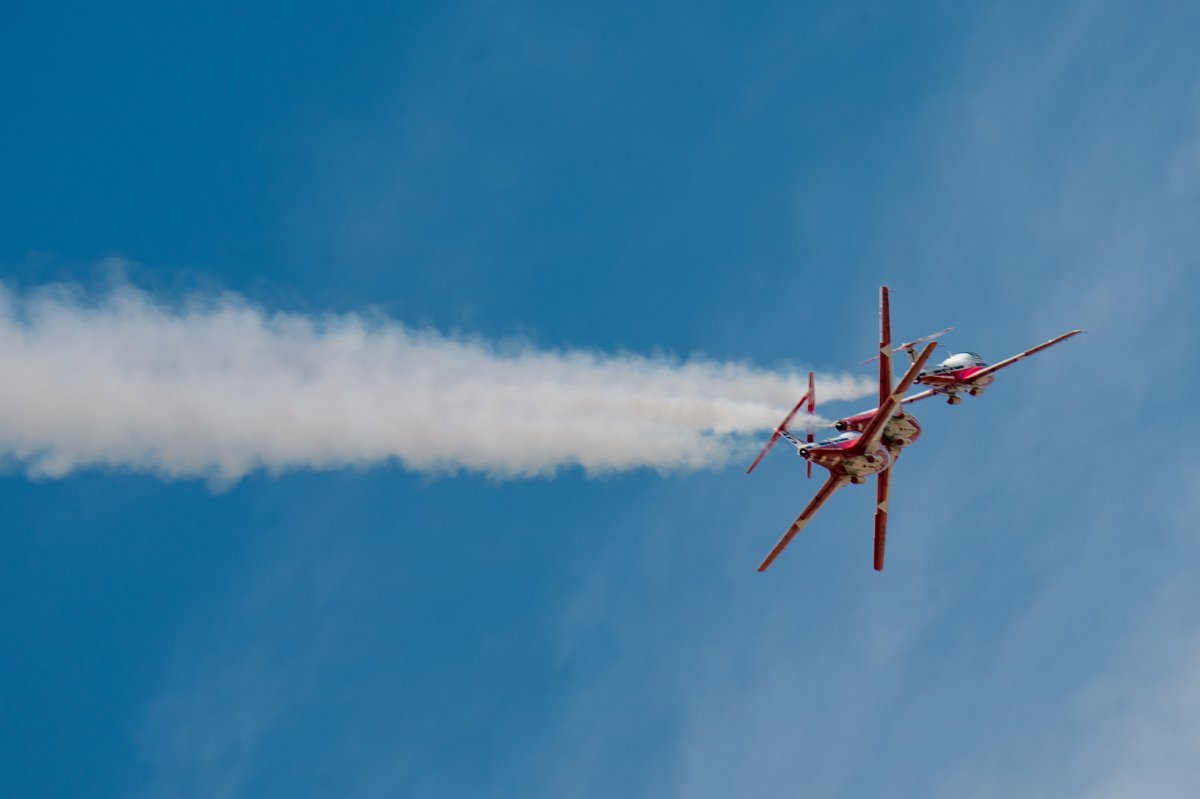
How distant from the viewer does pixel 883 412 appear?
54688 millimetres

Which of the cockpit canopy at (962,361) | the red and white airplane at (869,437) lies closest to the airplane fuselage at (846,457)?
the red and white airplane at (869,437)

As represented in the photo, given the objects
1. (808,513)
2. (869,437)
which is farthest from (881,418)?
(808,513)

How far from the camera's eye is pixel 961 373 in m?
60.5

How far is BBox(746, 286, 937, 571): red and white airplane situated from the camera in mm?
54719

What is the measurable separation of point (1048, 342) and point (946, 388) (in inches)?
180

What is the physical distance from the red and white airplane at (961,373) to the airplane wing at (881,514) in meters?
4.10

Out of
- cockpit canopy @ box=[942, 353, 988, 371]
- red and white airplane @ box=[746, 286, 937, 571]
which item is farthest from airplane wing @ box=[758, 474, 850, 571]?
cockpit canopy @ box=[942, 353, 988, 371]

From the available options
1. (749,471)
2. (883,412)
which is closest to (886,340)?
(883,412)

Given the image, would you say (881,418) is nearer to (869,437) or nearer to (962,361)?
(869,437)

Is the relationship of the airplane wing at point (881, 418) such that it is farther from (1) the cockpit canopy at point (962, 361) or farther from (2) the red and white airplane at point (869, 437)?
(1) the cockpit canopy at point (962, 361)

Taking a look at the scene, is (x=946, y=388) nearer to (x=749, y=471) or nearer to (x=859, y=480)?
(x=859, y=480)

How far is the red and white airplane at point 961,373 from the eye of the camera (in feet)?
198

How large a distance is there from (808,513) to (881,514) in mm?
3861

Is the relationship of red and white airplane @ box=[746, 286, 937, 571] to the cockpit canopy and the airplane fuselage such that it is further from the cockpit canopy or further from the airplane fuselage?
the cockpit canopy
